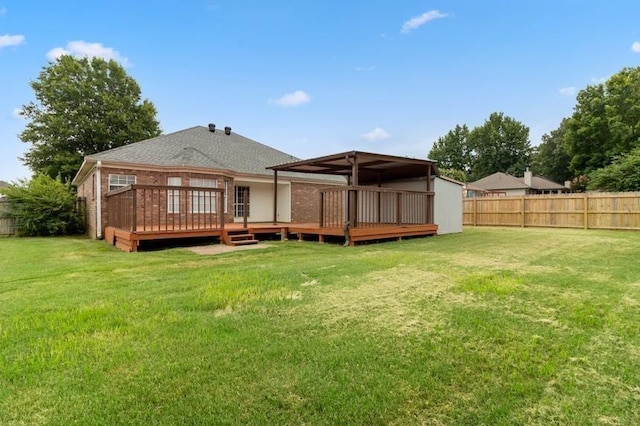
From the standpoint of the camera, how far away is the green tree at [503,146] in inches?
1881

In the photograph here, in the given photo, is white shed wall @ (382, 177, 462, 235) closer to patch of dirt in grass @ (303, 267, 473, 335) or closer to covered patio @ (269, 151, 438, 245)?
covered patio @ (269, 151, 438, 245)

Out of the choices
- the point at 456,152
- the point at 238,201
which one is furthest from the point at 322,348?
the point at 456,152

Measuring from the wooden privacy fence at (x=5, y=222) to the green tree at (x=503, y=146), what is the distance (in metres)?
49.9

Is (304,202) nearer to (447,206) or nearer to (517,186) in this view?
(447,206)

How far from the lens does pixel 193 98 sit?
742 inches

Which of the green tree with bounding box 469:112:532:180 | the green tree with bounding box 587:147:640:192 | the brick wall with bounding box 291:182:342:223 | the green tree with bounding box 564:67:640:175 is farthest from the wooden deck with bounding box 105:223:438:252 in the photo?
the green tree with bounding box 469:112:532:180

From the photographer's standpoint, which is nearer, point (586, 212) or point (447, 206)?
point (447, 206)

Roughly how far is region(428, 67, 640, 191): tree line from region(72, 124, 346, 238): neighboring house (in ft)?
57.5

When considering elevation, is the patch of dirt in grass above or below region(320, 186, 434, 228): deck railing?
below

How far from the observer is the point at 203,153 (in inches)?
567

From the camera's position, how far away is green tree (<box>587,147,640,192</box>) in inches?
731

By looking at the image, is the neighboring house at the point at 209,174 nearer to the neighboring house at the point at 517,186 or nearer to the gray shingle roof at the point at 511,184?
the neighboring house at the point at 517,186

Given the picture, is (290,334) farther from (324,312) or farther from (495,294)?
(495,294)

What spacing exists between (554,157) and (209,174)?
141 feet
